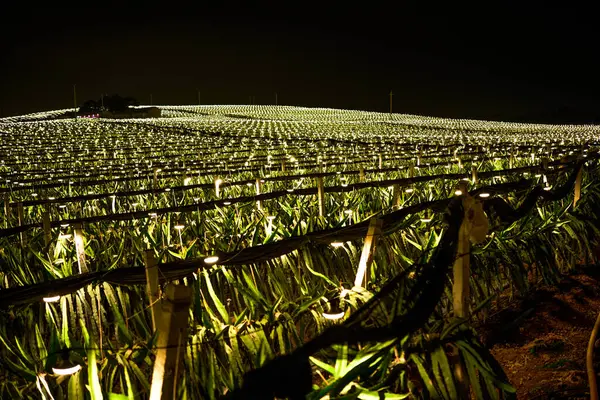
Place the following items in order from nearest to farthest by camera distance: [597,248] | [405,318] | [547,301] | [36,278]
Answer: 1. [405,318]
2. [36,278]
3. [547,301]
4. [597,248]

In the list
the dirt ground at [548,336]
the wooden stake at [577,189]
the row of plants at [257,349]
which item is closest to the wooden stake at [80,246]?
the row of plants at [257,349]

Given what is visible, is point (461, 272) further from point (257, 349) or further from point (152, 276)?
point (152, 276)

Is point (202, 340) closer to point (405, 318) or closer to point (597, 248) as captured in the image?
point (405, 318)

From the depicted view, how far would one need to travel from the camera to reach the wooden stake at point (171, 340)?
1.93 m

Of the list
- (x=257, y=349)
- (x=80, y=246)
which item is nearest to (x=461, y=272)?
(x=257, y=349)

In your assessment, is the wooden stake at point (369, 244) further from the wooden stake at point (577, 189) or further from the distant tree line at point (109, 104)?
the distant tree line at point (109, 104)

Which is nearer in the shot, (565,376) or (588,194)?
(565,376)

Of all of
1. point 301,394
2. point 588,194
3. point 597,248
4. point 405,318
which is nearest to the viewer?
point 301,394

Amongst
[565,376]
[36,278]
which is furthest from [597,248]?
[36,278]

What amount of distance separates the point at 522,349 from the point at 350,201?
3.43 meters

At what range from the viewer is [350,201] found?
6.91 metres

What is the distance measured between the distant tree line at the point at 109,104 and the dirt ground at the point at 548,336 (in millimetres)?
71566

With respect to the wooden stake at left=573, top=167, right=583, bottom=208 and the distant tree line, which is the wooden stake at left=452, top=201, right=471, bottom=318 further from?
the distant tree line

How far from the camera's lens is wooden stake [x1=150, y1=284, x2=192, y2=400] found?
76.0 inches
